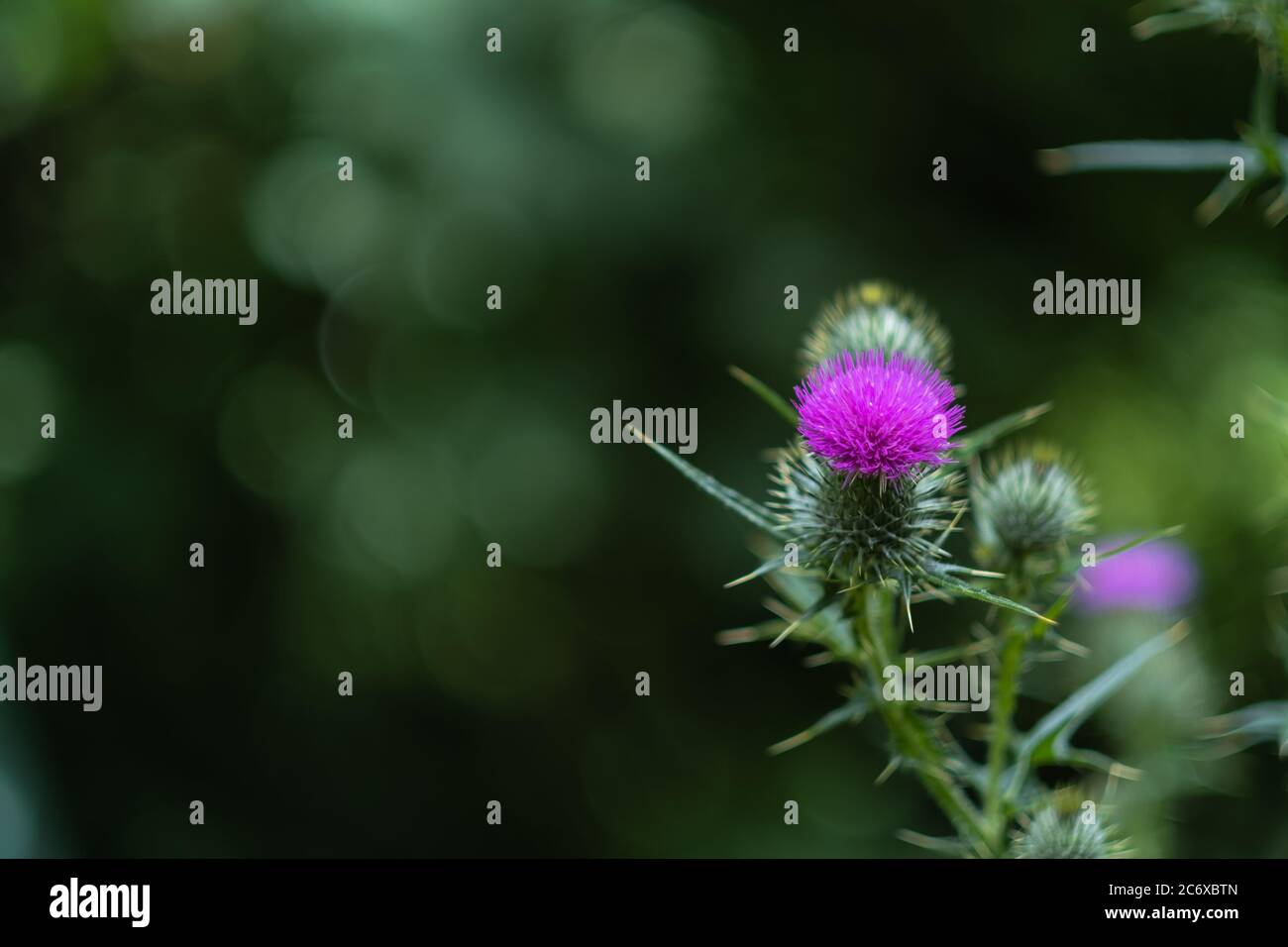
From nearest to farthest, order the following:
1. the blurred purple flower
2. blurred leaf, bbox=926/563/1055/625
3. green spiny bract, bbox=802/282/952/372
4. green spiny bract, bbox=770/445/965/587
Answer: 1. blurred leaf, bbox=926/563/1055/625
2. green spiny bract, bbox=770/445/965/587
3. green spiny bract, bbox=802/282/952/372
4. the blurred purple flower

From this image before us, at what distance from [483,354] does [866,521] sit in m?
2.47

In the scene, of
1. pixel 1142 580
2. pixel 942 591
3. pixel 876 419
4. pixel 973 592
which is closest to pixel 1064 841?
pixel 942 591

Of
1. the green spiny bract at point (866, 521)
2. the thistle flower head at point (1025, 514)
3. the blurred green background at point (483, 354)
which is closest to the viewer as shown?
the green spiny bract at point (866, 521)

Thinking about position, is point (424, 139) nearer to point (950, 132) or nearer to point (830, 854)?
point (950, 132)

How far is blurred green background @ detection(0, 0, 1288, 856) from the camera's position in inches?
145

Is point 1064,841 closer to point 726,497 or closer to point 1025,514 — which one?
point 1025,514

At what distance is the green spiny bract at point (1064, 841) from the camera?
5.12 ft

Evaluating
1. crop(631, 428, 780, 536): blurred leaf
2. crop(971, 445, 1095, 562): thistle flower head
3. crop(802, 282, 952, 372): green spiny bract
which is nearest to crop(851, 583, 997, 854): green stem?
crop(631, 428, 780, 536): blurred leaf

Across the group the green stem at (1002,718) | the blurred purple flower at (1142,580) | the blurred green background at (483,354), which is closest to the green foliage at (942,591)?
the green stem at (1002,718)

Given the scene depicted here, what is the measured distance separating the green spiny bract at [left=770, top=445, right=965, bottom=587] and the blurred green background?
1.92 metres

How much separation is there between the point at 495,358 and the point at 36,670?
166 cm

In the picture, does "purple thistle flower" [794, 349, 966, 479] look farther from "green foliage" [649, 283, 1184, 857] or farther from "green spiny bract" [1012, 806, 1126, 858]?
"green spiny bract" [1012, 806, 1126, 858]

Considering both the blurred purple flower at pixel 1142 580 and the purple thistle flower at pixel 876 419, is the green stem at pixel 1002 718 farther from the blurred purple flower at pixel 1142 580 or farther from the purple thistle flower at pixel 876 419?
the blurred purple flower at pixel 1142 580

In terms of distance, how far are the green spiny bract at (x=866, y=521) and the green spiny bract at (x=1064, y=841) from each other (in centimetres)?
37
